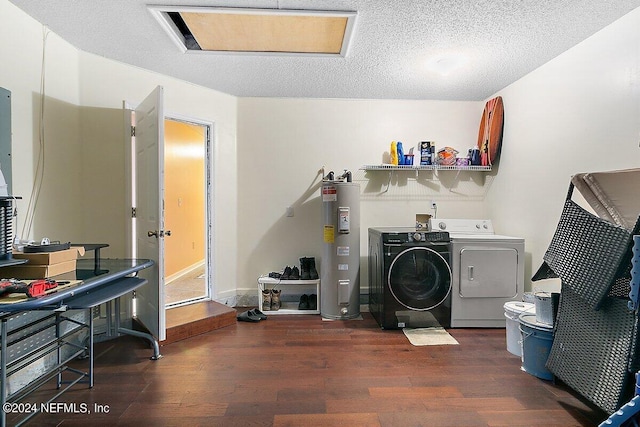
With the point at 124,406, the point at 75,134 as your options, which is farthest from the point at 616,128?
the point at 75,134

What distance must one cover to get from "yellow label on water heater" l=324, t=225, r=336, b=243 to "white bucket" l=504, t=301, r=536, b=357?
1.59m

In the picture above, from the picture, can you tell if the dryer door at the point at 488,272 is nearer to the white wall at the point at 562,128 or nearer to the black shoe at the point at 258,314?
the white wall at the point at 562,128

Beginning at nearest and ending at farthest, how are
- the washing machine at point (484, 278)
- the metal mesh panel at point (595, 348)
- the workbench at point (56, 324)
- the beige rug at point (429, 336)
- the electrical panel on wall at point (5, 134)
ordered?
the workbench at point (56, 324) → the metal mesh panel at point (595, 348) → the electrical panel on wall at point (5, 134) → the beige rug at point (429, 336) → the washing machine at point (484, 278)

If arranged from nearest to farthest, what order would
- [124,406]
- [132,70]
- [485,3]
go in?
[124,406], [485,3], [132,70]

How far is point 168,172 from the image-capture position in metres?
4.43

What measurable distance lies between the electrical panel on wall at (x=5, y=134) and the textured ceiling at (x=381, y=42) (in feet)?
2.02

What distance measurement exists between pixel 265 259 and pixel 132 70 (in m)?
2.25

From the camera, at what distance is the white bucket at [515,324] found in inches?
92.6

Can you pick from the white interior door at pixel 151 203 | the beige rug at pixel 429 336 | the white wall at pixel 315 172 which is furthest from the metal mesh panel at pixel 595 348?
the white interior door at pixel 151 203

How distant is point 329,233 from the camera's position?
3189 millimetres

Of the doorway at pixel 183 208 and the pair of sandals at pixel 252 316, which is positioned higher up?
the doorway at pixel 183 208

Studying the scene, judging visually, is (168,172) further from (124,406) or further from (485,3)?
(485,3)

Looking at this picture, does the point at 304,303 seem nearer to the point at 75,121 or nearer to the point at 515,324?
the point at 515,324

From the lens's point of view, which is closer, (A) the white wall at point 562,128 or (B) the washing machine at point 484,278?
(A) the white wall at point 562,128
